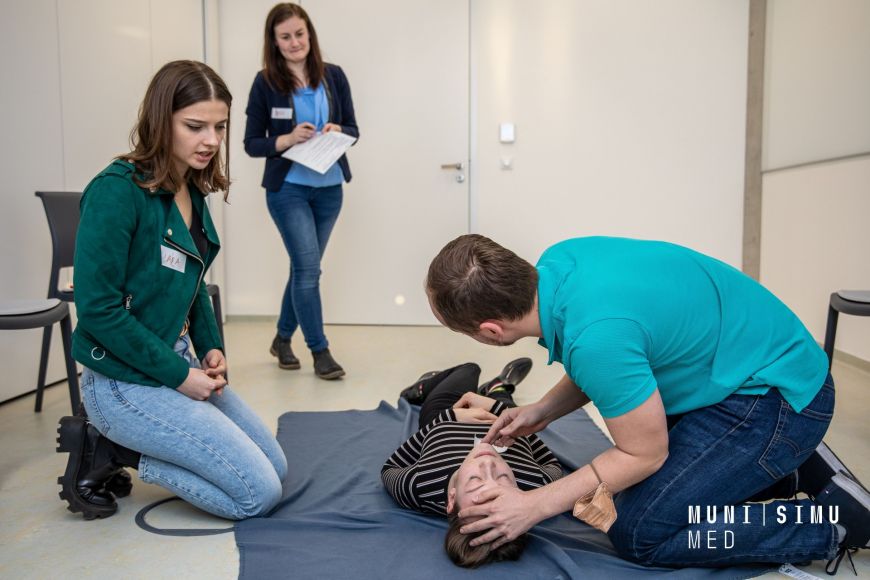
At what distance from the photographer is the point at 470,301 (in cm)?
141

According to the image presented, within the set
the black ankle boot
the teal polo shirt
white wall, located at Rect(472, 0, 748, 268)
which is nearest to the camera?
the teal polo shirt

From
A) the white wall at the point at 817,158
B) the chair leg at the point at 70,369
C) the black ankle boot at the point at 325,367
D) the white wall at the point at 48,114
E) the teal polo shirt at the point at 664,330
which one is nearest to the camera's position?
the teal polo shirt at the point at 664,330

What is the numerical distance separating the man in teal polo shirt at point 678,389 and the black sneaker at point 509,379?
1225 mm

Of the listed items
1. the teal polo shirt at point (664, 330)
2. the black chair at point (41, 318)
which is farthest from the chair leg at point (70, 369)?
the teal polo shirt at point (664, 330)

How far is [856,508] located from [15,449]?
2308 mm

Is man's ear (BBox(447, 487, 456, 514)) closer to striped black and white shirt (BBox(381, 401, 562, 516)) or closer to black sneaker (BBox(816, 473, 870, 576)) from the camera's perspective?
striped black and white shirt (BBox(381, 401, 562, 516))

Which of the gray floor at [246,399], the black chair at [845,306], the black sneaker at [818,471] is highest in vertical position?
the black chair at [845,306]

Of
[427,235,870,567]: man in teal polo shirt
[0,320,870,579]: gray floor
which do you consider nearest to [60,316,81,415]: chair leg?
[0,320,870,579]: gray floor

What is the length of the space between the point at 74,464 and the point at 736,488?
1.51 m

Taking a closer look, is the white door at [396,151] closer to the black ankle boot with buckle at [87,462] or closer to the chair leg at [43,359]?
the chair leg at [43,359]

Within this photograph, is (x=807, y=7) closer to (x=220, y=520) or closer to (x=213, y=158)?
(x=213, y=158)

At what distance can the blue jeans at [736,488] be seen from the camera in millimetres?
→ 1525

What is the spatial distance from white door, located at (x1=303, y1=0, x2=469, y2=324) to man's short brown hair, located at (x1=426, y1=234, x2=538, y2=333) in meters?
3.49

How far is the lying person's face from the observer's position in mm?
1521
